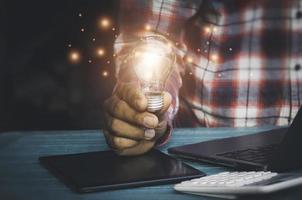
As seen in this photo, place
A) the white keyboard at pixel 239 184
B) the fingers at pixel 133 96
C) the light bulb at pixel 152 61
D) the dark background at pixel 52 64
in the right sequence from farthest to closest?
1. the dark background at pixel 52 64
2. the light bulb at pixel 152 61
3. the fingers at pixel 133 96
4. the white keyboard at pixel 239 184

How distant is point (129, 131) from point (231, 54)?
106cm

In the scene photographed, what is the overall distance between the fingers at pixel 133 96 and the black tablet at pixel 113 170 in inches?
3.4

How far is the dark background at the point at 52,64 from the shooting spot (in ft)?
6.18

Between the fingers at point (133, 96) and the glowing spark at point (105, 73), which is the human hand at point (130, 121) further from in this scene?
the glowing spark at point (105, 73)

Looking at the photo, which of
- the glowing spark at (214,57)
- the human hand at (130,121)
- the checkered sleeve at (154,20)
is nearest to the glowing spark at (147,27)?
the checkered sleeve at (154,20)

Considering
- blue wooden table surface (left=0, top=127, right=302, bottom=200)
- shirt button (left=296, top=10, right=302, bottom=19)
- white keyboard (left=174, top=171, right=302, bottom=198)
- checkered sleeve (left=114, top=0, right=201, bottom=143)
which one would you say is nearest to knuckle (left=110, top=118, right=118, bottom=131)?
blue wooden table surface (left=0, top=127, right=302, bottom=200)

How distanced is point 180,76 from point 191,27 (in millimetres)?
163

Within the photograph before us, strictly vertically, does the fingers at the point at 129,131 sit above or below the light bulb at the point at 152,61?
below

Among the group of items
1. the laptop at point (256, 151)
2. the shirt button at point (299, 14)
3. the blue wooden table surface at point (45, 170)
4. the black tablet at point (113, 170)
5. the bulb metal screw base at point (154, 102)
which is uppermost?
the shirt button at point (299, 14)

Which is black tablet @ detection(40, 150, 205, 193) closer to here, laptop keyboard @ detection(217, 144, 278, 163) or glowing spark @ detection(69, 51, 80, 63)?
laptop keyboard @ detection(217, 144, 278, 163)

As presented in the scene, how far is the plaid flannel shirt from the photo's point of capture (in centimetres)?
190

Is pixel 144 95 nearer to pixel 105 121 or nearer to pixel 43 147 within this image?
pixel 105 121

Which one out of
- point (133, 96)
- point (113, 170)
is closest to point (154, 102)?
point (133, 96)

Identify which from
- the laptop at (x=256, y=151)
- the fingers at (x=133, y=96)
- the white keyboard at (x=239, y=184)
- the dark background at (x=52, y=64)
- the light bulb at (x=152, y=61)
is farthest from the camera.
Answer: the dark background at (x=52, y=64)
